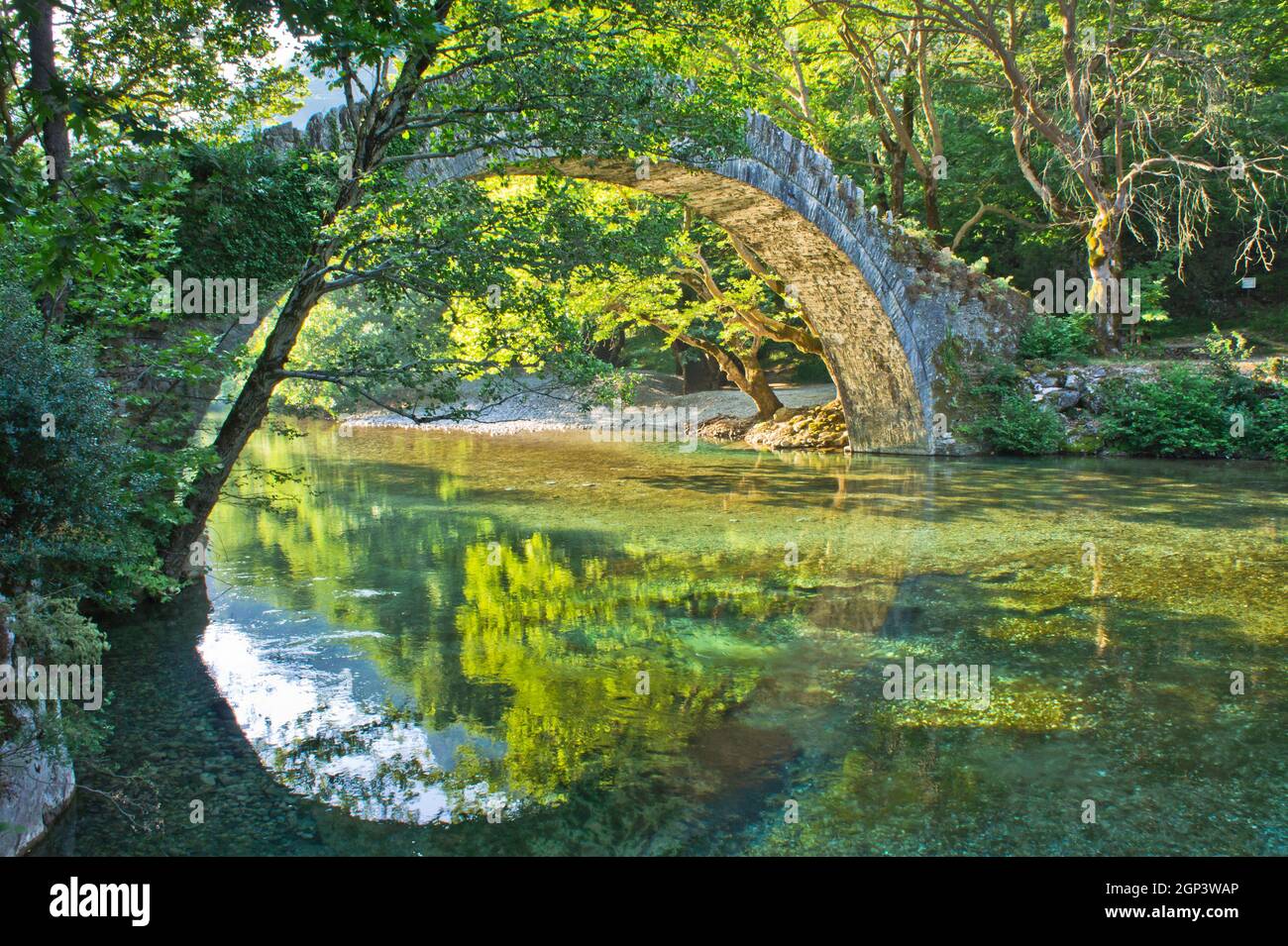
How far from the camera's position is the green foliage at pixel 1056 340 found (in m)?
19.0

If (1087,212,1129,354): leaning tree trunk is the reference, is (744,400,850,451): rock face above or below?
below

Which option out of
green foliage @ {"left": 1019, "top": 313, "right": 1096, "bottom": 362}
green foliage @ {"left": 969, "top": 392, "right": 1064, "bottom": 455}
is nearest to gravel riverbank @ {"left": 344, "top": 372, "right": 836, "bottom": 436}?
green foliage @ {"left": 1019, "top": 313, "right": 1096, "bottom": 362}

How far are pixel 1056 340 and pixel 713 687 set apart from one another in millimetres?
15828

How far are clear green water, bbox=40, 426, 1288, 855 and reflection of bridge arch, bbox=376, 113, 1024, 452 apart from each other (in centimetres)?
675

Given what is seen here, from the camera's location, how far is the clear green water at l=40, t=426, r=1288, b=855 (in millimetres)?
4125

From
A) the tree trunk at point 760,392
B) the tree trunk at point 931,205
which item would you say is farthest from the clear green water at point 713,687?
the tree trunk at point 760,392

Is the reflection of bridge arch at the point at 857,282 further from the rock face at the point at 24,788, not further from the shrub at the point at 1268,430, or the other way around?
the rock face at the point at 24,788

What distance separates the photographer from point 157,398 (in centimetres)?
775

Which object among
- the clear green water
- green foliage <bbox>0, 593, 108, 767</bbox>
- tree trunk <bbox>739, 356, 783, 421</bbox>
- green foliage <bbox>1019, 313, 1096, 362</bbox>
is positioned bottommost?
the clear green water

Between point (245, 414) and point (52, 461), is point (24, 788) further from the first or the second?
point (245, 414)

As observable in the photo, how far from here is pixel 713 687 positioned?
18.9 feet

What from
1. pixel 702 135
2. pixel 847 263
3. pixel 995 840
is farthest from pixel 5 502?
pixel 847 263

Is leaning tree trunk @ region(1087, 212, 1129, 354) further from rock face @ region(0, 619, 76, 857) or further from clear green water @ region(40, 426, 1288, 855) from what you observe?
rock face @ region(0, 619, 76, 857)
